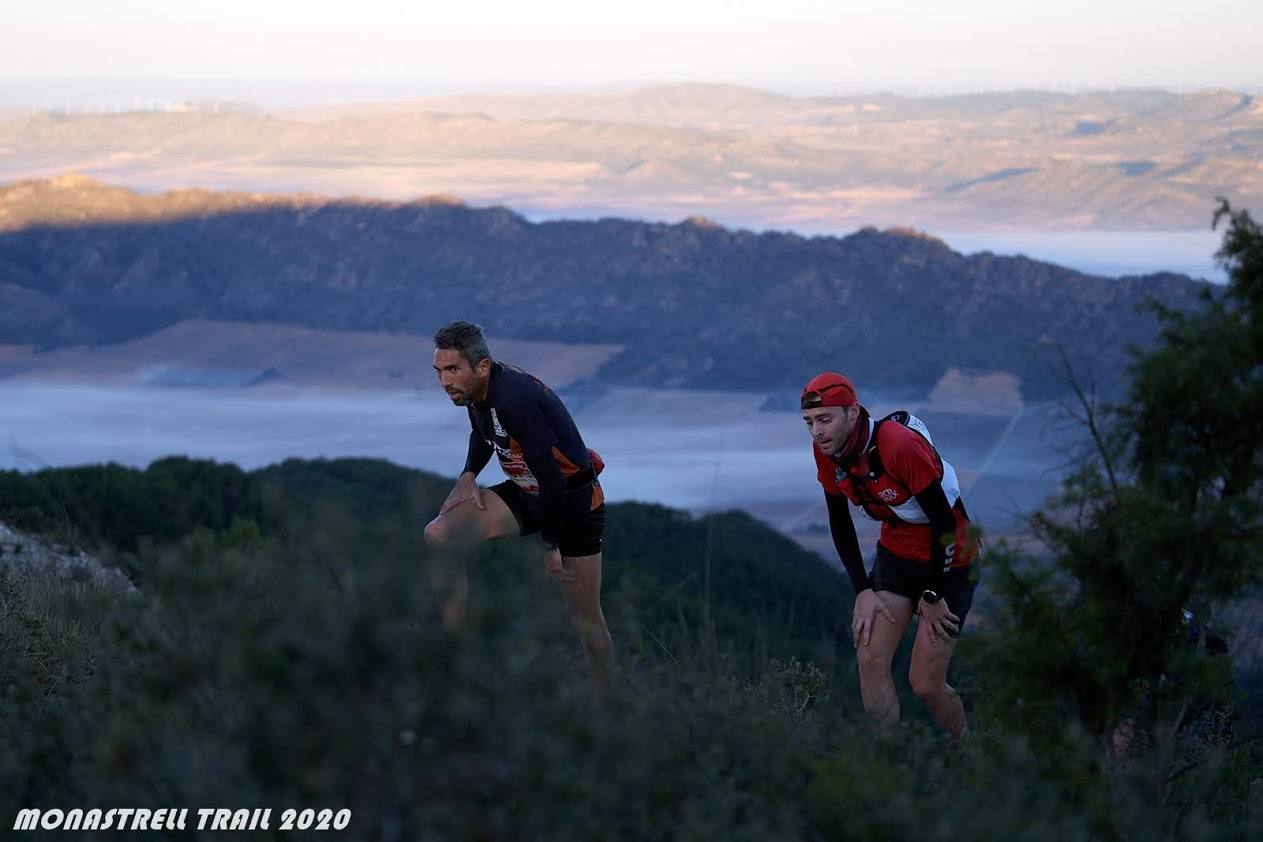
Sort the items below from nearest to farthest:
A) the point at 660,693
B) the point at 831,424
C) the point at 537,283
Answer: the point at 660,693 < the point at 831,424 < the point at 537,283

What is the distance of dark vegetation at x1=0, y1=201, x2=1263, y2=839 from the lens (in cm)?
305

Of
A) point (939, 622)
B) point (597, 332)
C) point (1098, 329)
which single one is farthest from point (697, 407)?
point (939, 622)

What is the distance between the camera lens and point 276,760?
3068mm

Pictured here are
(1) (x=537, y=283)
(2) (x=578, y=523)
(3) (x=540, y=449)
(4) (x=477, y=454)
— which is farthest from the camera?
(1) (x=537, y=283)

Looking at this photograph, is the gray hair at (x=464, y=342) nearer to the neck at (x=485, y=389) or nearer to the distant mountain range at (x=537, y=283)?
the neck at (x=485, y=389)

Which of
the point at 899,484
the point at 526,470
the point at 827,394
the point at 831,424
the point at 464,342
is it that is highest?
the point at 464,342

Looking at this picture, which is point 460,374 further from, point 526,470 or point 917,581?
point 917,581

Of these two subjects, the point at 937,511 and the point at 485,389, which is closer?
the point at 937,511

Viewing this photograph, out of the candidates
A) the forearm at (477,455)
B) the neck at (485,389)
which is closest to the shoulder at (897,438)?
the neck at (485,389)

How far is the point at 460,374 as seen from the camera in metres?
6.20

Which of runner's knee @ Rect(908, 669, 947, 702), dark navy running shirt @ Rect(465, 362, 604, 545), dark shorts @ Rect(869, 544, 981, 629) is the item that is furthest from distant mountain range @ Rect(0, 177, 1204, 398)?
runner's knee @ Rect(908, 669, 947, 702)

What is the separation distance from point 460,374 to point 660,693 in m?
2.72

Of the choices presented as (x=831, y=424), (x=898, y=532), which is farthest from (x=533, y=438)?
(x=898, y=532)

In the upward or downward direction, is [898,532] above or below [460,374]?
below
